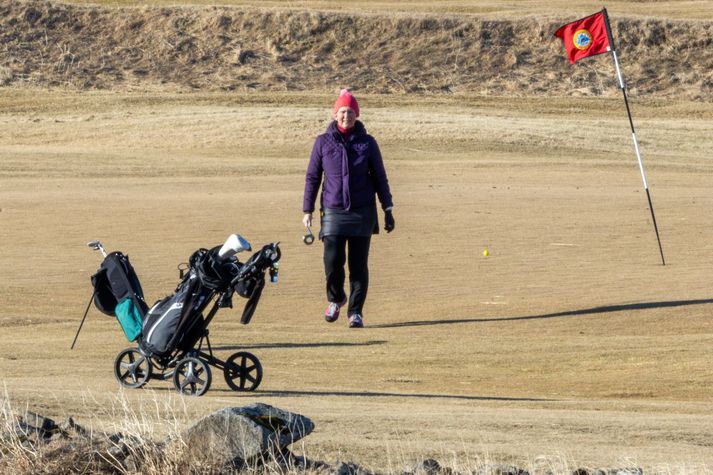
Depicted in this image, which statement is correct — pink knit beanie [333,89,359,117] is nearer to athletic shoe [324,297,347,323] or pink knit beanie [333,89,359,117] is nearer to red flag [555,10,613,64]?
athletic shoe [324,297,347,323]

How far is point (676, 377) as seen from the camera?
33.9ft

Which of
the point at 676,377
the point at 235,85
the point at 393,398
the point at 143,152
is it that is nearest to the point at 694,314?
the point at 676,377

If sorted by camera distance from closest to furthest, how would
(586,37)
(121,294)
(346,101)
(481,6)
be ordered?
(121,294) → (346,101) → (586,37) → (481,6)

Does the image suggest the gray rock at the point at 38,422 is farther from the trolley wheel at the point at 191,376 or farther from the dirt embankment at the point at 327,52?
the dirt embankment at the point at 327,52

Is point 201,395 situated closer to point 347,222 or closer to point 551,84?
point 347,222

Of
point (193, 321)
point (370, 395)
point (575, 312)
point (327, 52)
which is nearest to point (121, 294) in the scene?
point (193, 321)

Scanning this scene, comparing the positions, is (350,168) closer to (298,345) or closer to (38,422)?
(298,345)

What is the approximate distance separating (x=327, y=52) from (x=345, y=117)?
36977 mm

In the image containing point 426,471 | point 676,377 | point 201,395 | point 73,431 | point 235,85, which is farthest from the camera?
point 235,85

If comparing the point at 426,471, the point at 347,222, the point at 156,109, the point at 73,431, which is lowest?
the point at 426,471

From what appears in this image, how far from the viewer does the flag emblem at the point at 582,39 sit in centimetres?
1828

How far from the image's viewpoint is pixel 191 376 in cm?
866

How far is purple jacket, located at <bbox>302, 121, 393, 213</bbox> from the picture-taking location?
12.4m

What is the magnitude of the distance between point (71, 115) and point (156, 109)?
2232mm
